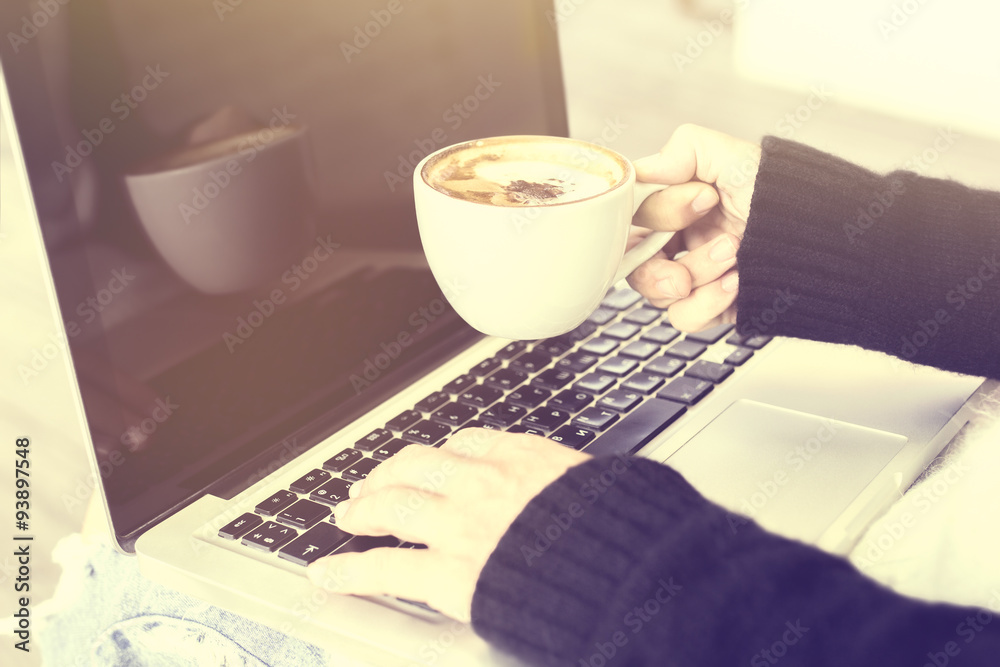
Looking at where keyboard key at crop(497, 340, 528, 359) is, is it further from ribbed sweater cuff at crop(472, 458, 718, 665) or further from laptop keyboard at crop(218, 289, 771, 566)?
ribbed sweater cuff at crop(472, 458, 718, 665)

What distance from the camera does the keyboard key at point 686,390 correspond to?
76 cm

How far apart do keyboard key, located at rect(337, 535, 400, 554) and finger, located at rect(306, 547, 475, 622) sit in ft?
0.11

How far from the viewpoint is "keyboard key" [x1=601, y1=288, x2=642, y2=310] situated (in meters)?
0.93

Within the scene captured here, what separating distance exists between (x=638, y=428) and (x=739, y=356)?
17 cm

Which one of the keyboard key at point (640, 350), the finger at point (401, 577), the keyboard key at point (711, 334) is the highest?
the finger at point (401, 577)

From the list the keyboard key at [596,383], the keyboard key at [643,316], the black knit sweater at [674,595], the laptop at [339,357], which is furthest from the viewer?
the keyboard key at [643,316]

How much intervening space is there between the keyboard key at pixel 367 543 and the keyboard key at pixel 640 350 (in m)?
0.33

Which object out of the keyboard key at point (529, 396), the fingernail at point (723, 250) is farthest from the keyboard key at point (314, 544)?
the fingernail at point (723, 250)

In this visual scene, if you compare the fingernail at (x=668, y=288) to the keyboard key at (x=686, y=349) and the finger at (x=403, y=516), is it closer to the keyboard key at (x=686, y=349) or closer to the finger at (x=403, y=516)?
the keyboard key at (x=686, y=349)

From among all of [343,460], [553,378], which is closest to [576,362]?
[553,378]

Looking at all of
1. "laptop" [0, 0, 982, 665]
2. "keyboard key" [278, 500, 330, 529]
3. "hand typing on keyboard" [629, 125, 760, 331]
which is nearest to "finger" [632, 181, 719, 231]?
"hand typing on keyboard" [629, 125, 760, 331]

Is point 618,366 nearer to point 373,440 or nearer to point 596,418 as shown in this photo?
point 596,418

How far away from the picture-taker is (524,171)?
2.35 ft

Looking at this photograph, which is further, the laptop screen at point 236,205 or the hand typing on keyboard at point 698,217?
the hand typing on keyboard at point 698,217
